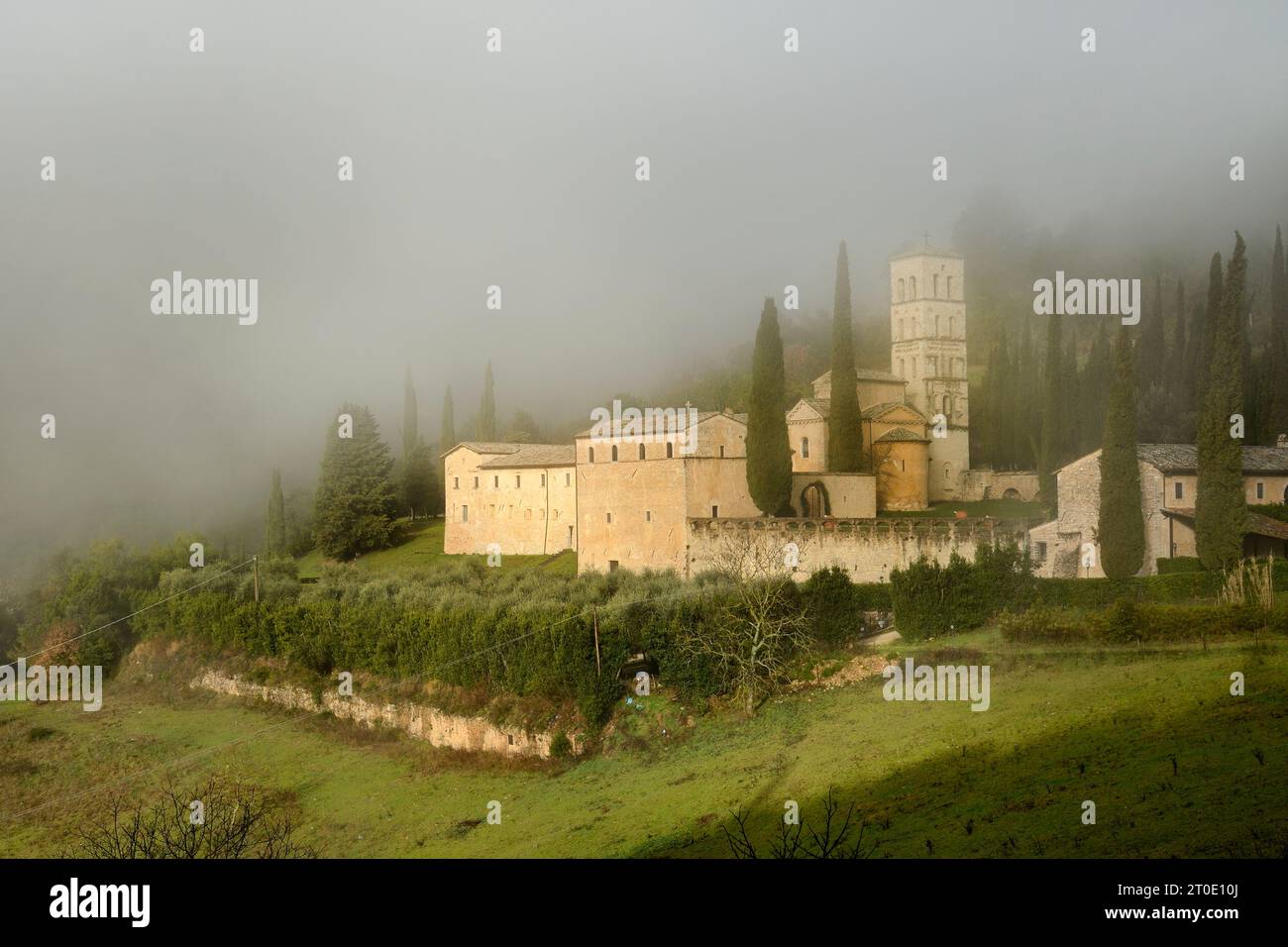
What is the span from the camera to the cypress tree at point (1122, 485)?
22.8 m

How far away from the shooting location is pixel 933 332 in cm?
4194

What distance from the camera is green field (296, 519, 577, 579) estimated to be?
33.9m

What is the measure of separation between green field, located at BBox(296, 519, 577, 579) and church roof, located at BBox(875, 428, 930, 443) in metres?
11.3

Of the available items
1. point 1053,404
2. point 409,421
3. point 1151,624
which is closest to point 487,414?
point 409,421

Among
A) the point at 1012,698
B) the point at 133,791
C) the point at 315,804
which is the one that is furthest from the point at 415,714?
the point at 1012,698

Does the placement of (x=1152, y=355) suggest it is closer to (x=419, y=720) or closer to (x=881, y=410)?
(x=881, y=410)

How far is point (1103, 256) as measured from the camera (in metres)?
79.8

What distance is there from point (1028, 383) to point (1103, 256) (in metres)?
41.6

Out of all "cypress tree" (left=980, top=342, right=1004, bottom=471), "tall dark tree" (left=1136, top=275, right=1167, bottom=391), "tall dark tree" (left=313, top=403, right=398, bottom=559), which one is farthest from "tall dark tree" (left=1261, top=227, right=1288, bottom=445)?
"tall dark tree" (left=313, top=403, right=398, bottom=559)

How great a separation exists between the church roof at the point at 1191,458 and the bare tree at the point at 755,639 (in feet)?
31.3

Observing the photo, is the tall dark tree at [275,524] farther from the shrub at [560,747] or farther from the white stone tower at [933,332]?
the white stone tower at [933,332]

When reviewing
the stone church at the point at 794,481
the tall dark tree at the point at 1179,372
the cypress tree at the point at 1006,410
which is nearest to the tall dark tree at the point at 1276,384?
the tall dark tree at the point at 1179,372

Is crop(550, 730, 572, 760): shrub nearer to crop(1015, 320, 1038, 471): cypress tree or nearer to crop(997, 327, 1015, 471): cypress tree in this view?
crop(1015, 320, 1038, 471): cypress tree

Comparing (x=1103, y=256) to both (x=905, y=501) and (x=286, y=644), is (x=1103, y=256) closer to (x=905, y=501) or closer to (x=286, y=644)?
(x=905, y=501)
